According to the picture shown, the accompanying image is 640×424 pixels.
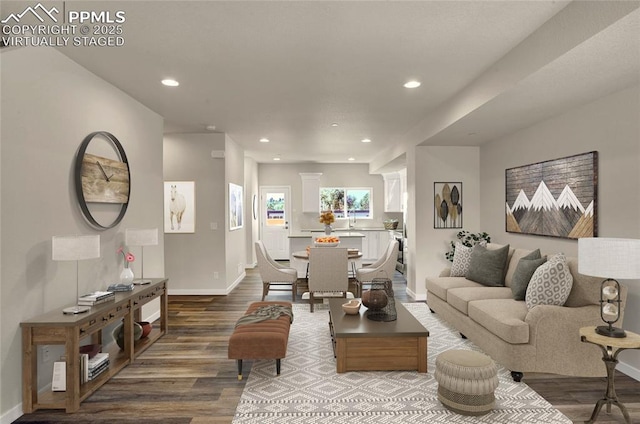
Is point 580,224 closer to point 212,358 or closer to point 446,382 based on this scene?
point 446,382

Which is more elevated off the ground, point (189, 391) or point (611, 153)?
point (611, 153)

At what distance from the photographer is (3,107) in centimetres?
249

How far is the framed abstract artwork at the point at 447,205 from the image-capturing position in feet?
19.2

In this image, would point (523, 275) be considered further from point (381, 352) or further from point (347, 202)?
point (347, 202)

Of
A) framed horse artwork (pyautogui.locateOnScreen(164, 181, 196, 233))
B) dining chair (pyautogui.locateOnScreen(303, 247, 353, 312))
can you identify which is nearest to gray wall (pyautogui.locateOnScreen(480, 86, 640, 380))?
dining chair (pyautogui.locateOnScreen(303, 247, 353, 312))

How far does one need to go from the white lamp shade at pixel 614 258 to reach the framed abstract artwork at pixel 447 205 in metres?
3.44

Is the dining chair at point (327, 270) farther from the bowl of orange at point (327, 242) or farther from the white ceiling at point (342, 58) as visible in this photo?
the white ceiling at point (342, 58)

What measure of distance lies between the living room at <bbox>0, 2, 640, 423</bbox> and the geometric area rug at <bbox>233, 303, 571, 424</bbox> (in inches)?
48.7

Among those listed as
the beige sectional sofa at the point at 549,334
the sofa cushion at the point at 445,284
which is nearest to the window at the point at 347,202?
the sofa cushion at the point at 445,284

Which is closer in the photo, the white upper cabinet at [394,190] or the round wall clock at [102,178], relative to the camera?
the round wall clock at [102,178]

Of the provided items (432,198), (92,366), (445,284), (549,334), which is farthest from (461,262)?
(92,366)

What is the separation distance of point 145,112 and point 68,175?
1.77 m

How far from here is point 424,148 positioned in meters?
5.86

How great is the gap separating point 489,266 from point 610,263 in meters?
2.06
